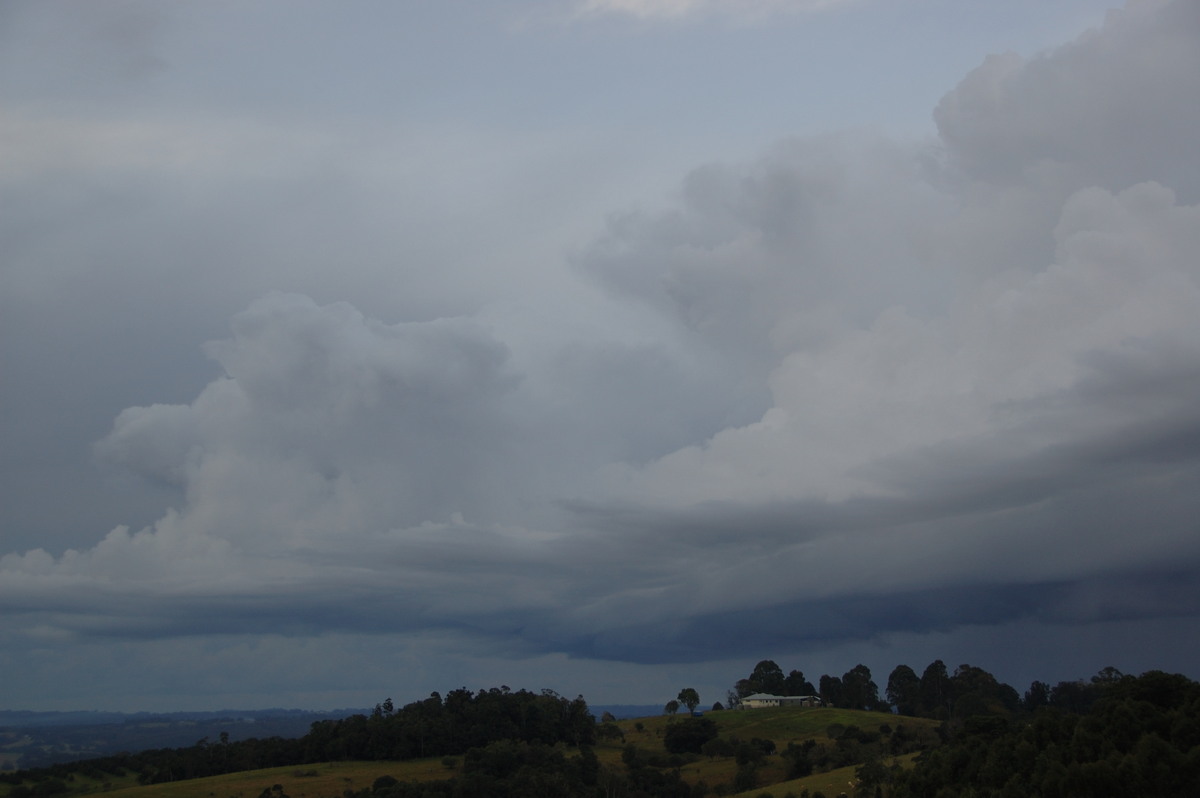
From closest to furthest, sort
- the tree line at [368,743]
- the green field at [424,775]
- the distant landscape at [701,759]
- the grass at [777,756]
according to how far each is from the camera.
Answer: the distant landscape at [701,759] → the grass at [777,756] → the green field at [424,775] → the tree line at [368,743]

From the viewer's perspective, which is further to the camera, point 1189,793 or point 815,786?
point 815,786

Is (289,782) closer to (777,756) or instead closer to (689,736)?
(689,736)

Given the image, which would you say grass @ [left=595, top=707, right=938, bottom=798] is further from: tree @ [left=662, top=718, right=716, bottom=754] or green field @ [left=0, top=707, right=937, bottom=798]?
tree @ [left=662, top=718, right=716, bottom=754]

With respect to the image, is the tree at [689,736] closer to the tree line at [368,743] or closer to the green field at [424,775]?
the green field at [424,775]

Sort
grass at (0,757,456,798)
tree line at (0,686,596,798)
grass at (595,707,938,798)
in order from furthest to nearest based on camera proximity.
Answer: tree line at (0,686,596,798)
grass at (0,757,456,798)
grass at (595,707,938,798)

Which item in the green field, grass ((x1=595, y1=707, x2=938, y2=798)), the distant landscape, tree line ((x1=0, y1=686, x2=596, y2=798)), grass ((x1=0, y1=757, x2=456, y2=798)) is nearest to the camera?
the distant landscape

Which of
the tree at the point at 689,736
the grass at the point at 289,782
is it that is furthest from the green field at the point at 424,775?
the tree at the point at 689,736

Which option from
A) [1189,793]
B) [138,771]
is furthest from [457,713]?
[1189,793]

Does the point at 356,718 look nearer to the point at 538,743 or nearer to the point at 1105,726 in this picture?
the point at 538,743

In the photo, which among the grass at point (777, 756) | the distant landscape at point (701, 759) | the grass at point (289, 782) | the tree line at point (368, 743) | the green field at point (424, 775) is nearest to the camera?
the distant landscape at point (701, 759)

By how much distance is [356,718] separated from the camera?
195 metres

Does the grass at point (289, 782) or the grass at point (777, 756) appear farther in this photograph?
the grass at point (289, 782)

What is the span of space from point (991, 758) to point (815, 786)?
5713 centimetres

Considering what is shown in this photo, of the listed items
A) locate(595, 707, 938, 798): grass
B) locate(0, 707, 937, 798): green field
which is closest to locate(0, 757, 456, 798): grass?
locate(0, 707, 937, 798): green field
